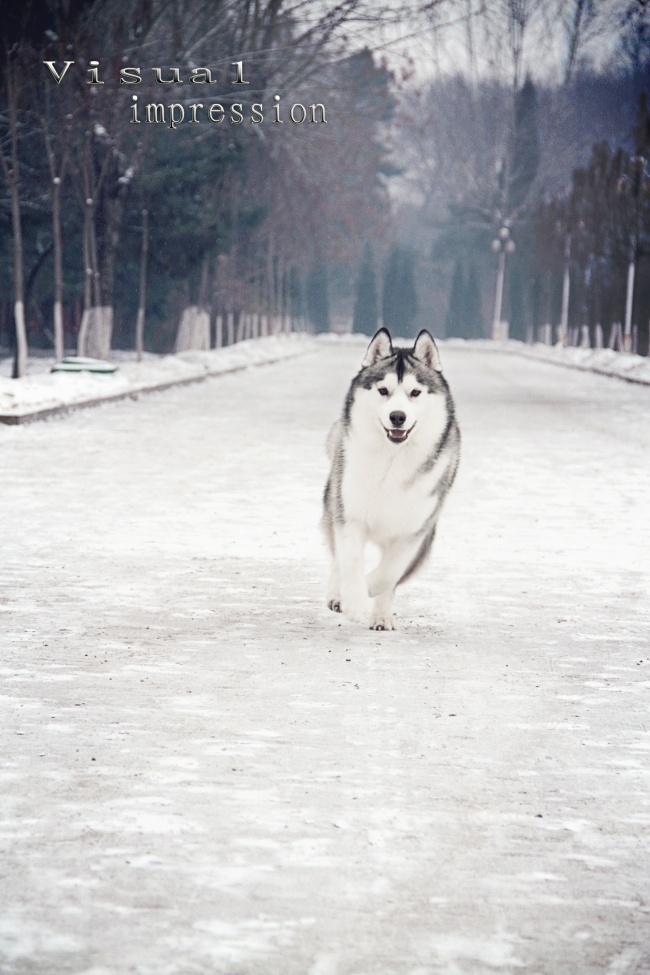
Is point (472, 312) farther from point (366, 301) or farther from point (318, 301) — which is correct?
point (318, 301)

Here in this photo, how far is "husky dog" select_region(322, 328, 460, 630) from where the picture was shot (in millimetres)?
7773

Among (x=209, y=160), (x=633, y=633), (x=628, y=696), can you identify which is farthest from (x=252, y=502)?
(x=209, y=160)

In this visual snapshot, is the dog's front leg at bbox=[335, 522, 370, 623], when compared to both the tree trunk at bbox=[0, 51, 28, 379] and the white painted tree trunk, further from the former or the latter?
the white painted tree trunk

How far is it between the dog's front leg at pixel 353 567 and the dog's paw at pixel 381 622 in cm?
10

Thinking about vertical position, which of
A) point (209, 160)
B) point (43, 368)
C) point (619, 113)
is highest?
point (619, 113)

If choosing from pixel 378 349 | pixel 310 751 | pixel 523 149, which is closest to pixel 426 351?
pixel 378 349

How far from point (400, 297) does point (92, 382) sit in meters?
88.6

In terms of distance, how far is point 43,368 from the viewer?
4172 centimetres

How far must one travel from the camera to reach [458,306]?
110 m

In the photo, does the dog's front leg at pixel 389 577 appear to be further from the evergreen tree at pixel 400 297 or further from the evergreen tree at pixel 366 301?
the evergreen tree at pixel 400 297

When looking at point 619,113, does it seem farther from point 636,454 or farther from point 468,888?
point 468,888

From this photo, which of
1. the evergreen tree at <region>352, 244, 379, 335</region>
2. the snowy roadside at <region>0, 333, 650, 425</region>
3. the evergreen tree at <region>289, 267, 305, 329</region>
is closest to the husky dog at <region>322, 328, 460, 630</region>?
the snowy roadside at <region>0, 333, 650, 425</region>

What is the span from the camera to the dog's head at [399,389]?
771 centimetres

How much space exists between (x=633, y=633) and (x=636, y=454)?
429 inches
